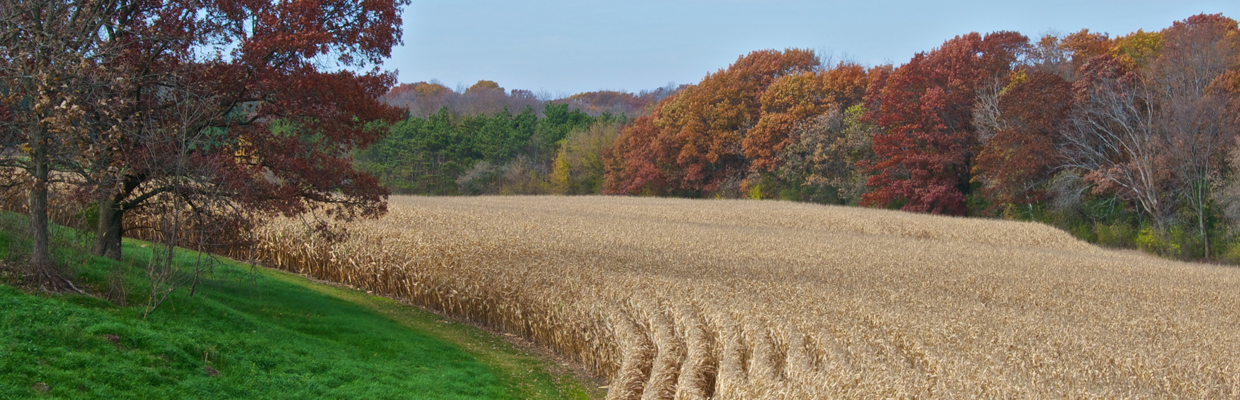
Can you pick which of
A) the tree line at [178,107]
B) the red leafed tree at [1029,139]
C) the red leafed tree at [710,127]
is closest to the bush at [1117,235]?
the red leafed tree at [1029,139]

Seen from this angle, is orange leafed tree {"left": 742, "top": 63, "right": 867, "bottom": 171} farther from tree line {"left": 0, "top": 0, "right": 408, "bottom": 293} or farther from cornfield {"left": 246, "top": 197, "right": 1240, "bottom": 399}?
tree line {"left": 0, "top": 0, "right": 408, "bottom": 293}

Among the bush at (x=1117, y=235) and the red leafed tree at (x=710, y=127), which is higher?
the red leafed tree at (x=710, y=127)

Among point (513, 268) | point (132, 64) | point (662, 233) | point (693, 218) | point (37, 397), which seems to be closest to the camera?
point (37, 397)

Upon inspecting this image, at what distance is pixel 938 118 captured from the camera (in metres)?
38.2

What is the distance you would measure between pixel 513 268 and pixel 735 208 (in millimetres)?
22950

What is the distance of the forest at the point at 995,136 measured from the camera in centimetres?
3014

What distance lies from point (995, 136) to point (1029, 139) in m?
1.57

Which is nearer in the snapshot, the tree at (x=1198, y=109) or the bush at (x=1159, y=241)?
the tree at (x=1198, y=109)

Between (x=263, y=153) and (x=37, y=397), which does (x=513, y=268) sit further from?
(x=37, y=397)

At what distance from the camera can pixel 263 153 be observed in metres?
10.9

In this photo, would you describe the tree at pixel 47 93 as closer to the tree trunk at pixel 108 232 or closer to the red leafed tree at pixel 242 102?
the red leafed tree at pixel 242 102

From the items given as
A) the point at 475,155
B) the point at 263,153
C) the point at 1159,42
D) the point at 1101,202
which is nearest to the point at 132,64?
the point at 263,153

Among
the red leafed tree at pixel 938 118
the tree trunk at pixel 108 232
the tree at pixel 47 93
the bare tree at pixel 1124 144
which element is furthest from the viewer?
the red leafed tree at pixel 938 118

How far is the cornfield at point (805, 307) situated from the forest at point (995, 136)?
623 inches
